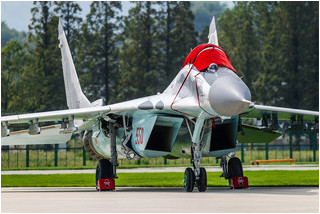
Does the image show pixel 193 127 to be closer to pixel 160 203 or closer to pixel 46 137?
pixel 160 203

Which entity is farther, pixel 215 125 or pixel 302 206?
pixel 215 125

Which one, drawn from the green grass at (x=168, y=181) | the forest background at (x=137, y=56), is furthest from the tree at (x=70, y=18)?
the green grass at (x=168, y=181)

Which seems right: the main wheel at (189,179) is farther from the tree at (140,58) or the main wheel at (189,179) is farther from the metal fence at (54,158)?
the tree at (140,58)

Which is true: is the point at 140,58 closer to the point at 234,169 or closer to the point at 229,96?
the point at 234,169

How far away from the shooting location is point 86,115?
16.6 m

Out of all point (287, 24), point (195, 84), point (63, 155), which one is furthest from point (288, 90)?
point (195, 84)

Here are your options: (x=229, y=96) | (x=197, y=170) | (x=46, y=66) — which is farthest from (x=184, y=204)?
(x=46, y=66)

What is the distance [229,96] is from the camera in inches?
509

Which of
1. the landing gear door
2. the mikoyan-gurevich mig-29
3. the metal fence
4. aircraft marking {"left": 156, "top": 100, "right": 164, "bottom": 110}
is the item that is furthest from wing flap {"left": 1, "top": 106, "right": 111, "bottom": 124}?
the metal fence

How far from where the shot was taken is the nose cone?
12.9m

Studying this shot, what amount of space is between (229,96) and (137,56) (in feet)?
151

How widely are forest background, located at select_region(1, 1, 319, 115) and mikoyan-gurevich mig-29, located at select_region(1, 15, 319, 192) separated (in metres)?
39.1

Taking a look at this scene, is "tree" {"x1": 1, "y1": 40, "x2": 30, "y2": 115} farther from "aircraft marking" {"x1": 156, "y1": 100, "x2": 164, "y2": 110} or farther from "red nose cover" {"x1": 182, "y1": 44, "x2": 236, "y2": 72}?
"red nose cover" {"x1": 182, "y1": 44, "x2": 236, "y2": 72}

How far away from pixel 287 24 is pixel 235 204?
49.5 metres
